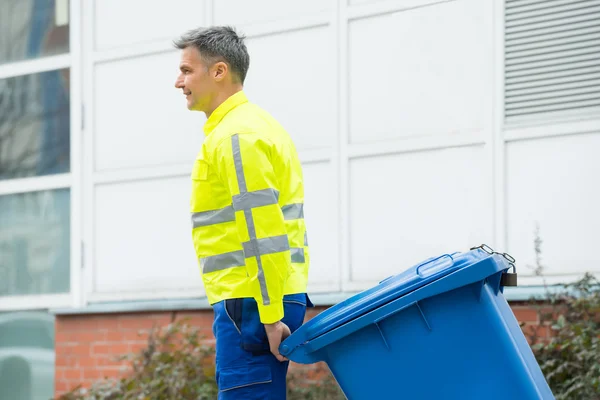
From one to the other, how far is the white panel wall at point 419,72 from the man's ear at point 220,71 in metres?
2.59

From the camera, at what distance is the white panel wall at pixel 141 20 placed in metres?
7.10

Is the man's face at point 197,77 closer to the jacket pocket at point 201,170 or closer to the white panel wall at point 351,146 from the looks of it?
the jacket pocket at point 201,170

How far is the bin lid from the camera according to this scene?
3070 millimetres

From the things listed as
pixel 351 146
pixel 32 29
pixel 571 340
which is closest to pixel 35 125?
pixel 32 29

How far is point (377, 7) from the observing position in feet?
20.6

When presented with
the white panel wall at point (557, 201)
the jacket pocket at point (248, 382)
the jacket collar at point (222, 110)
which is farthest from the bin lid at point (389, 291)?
the white panel wall at point (557, 201)

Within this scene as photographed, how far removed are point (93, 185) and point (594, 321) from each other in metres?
3.67

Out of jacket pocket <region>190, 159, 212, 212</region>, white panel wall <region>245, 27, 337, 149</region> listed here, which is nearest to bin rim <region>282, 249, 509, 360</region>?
jacket pocket <region>190, 159, 212, 212</region>

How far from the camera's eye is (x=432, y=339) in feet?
10.1

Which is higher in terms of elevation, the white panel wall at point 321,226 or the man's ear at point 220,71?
the man's ear at point 220,71

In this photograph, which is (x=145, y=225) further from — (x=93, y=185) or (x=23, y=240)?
(x=23, y=240)

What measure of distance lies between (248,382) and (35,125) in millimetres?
4855

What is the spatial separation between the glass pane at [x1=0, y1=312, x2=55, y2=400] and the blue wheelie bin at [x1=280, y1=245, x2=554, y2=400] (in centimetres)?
467

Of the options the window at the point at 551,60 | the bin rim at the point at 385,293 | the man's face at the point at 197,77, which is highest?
the window at the point at 551,60
